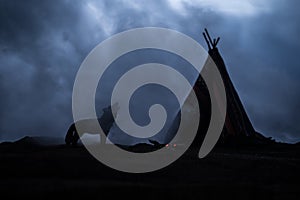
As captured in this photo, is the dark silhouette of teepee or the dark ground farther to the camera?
the dark silhouette of teepee

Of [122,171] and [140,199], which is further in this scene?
[122,171]

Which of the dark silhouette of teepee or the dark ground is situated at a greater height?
the dark silhouette of teepee

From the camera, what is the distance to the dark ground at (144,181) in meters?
1.85

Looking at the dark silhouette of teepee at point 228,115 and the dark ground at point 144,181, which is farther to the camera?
the dark silhouette of teepee at point 228,115

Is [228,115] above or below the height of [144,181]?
above

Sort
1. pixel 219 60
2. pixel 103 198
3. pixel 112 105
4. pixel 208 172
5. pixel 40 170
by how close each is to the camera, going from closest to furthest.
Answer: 1. pixel 103 198
2. pixel 40 170
3. pixel 208 172
4. pixel 112 105
5. pixel 219 60

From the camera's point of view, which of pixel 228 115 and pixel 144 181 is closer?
pixel 144 181

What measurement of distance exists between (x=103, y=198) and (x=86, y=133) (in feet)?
14.1

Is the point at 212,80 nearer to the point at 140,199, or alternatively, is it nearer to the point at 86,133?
the point at 86,133

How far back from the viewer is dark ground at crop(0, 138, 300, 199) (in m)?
1.85

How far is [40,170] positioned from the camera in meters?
2.53

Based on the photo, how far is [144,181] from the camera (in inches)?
94.9

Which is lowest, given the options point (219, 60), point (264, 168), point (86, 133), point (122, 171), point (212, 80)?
point (264, 168)

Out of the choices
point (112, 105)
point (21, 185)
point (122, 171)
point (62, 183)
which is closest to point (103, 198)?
point (62, 183)
